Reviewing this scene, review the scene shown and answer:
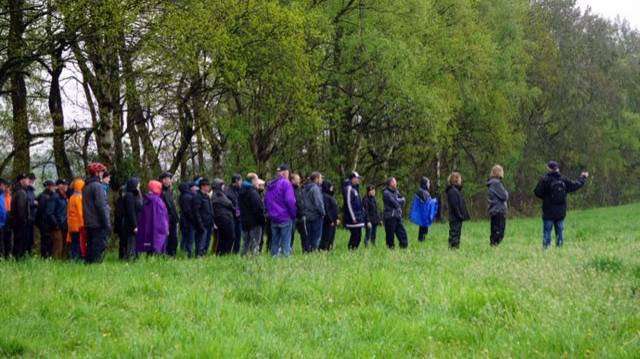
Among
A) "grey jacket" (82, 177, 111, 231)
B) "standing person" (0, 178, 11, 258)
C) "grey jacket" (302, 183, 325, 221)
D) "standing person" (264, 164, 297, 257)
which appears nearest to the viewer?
"grey jacket" (82, 177, 111, 231)

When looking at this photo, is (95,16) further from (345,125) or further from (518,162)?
(518,162)

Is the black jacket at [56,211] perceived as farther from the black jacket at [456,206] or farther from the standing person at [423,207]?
the standing person at [423,207]

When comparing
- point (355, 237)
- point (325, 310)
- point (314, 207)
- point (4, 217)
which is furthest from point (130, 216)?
point (325, 310)

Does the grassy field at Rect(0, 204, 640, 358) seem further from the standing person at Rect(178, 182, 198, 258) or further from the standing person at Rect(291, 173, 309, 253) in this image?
the standing person at Rect(291, 173, 309, 253)

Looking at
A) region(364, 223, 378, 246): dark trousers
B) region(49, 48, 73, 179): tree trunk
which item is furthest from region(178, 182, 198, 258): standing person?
region(49, 48, 73, 179): tree trunk

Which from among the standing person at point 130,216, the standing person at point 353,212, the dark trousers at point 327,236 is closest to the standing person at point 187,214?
the standing person at point 130,216

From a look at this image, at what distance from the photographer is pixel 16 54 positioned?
18.4 meters

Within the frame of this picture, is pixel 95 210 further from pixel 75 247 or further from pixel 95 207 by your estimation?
pixel 75 247

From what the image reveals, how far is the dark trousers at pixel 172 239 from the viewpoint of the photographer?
18.2m

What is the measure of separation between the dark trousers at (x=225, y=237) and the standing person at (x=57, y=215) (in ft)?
12.1

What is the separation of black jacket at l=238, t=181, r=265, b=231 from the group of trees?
5.44 meters

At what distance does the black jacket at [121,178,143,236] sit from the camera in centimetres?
1620

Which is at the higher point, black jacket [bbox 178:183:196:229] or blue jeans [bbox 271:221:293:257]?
black jacket [bbox 178:183:196:229]

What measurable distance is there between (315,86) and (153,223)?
44.6ft
